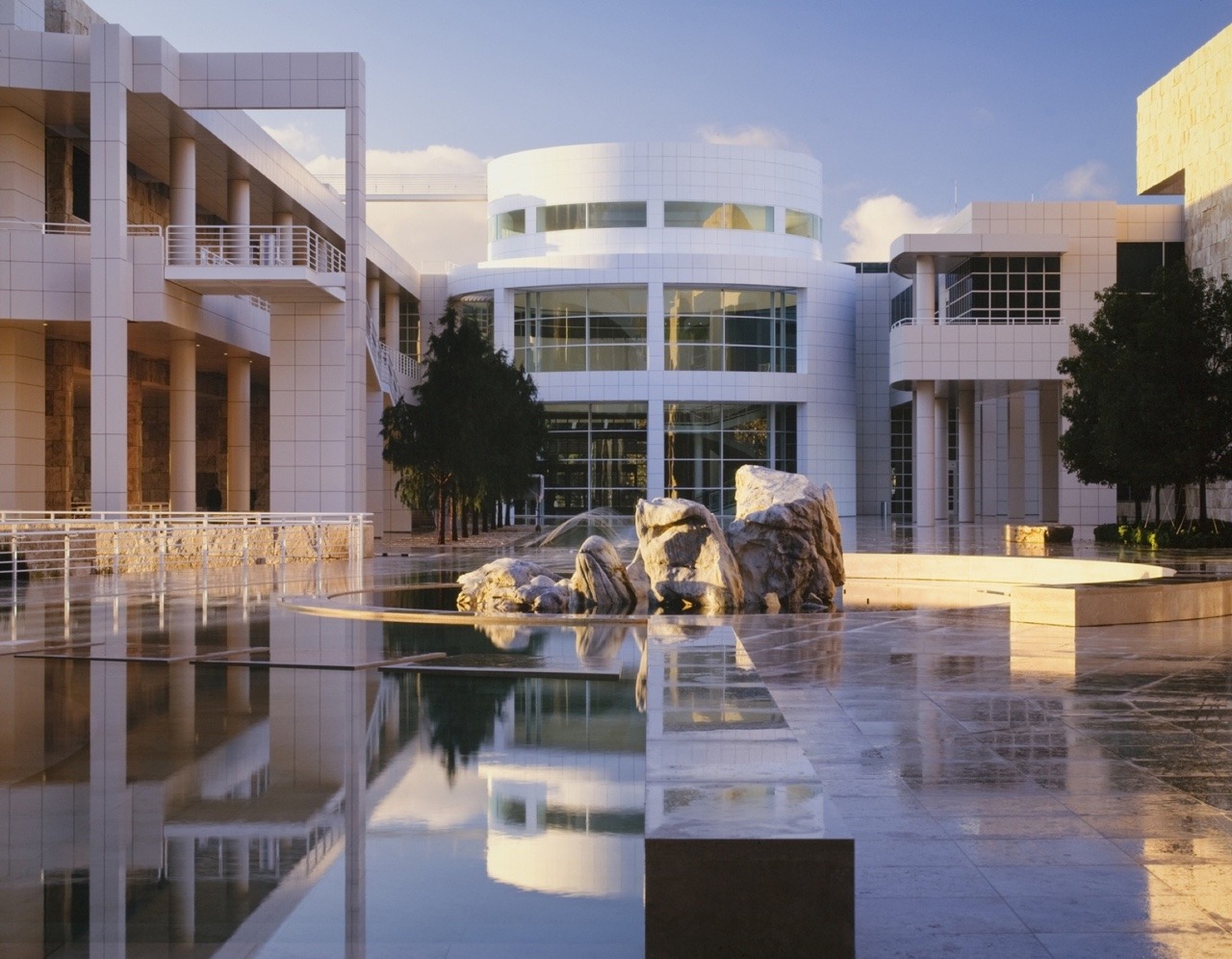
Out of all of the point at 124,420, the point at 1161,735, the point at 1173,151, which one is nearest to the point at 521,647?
the point at 1161,735

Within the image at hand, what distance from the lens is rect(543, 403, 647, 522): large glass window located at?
62312mm

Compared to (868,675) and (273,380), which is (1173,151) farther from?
(868,675)

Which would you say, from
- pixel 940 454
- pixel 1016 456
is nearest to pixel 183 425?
pixel 940 454

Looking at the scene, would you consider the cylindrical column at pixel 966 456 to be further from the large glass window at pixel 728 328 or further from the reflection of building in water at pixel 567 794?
the reflection of building in water at pixel 567 794

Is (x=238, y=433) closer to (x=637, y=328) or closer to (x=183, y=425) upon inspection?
(x=183, y=425)

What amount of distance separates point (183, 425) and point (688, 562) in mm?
24308

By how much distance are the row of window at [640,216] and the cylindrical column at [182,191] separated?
26471 mm

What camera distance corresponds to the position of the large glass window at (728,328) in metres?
60.8

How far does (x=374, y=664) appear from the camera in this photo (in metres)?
13.0

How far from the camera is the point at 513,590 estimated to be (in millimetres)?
19859

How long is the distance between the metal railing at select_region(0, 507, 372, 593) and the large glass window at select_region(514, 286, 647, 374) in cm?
2769

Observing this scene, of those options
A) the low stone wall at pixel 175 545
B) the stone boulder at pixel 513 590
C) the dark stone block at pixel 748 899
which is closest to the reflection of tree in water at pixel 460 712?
the dark stone block at pixel 748 899

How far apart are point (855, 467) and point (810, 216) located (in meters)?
12.2

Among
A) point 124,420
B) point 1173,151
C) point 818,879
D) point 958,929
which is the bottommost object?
point 958,929
